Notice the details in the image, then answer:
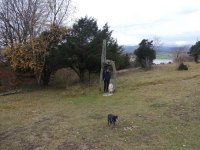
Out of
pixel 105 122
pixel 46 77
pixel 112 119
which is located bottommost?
pixel 105 122

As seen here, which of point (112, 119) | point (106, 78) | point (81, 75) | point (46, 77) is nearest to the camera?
point (112, 119)

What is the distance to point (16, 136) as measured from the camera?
41.6 ft

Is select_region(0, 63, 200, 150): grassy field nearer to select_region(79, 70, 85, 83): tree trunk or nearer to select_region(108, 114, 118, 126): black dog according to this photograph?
select_region(108, 114, 118, 126): black dog

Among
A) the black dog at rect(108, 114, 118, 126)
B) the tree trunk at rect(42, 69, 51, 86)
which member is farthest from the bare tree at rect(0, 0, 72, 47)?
the black dog at rect(108, 114, 118, 126)

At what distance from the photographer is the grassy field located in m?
11.1

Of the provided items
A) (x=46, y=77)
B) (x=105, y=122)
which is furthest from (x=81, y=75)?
(x=105, y=122)

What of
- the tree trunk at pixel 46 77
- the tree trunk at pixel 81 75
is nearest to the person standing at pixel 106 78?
the tree trunk at pixel 81 75

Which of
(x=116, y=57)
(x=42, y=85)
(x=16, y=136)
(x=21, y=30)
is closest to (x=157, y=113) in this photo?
(x=16, y=136)

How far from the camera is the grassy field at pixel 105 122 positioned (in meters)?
11.1

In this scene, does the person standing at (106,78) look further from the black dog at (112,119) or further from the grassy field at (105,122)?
the black dog at (112,119)

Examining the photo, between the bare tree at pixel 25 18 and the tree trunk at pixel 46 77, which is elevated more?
the bare tree at pixel 25 18

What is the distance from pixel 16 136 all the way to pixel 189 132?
20.3 feet

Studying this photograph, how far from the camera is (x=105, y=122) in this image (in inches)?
539

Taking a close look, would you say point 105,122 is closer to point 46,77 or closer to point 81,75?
point 81,75
